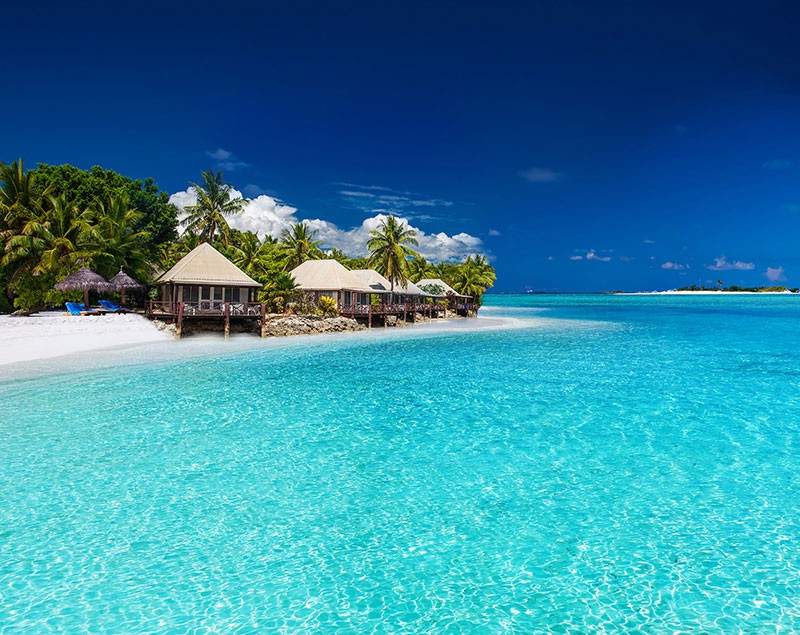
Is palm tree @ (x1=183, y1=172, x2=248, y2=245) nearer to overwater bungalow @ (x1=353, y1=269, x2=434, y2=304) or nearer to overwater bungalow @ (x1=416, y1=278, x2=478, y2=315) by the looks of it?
overwater bungalow @ (x1=353, y1=269, x2=434, y2=304)

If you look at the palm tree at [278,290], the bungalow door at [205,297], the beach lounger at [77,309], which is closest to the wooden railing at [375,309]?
the palm tree at [278,290]

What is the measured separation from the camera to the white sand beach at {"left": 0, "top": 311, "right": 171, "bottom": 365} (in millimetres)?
22719

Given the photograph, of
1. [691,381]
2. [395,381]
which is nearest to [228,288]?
[395,381]

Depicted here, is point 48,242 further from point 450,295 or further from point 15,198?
point 450,295

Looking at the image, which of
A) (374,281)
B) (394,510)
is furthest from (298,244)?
(394,510)

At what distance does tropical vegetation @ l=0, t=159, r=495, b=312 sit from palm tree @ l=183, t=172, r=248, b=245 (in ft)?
0.27

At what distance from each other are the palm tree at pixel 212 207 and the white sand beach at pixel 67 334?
12979 mm

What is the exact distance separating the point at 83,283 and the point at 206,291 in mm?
7094

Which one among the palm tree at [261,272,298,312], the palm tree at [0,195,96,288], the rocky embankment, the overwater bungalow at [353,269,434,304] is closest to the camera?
the palm tree at [0,195,96,288]

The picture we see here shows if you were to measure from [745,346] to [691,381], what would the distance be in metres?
16.6

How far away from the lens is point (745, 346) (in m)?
31.7

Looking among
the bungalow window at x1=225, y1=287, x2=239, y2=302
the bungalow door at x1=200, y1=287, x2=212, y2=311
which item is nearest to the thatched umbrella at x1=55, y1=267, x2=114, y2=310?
the bungalow door at x1=200, y1=287, x2=212, y2=311

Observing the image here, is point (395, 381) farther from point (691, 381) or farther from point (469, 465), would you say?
point (691, 381)

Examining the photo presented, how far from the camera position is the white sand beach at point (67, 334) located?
2272cm
